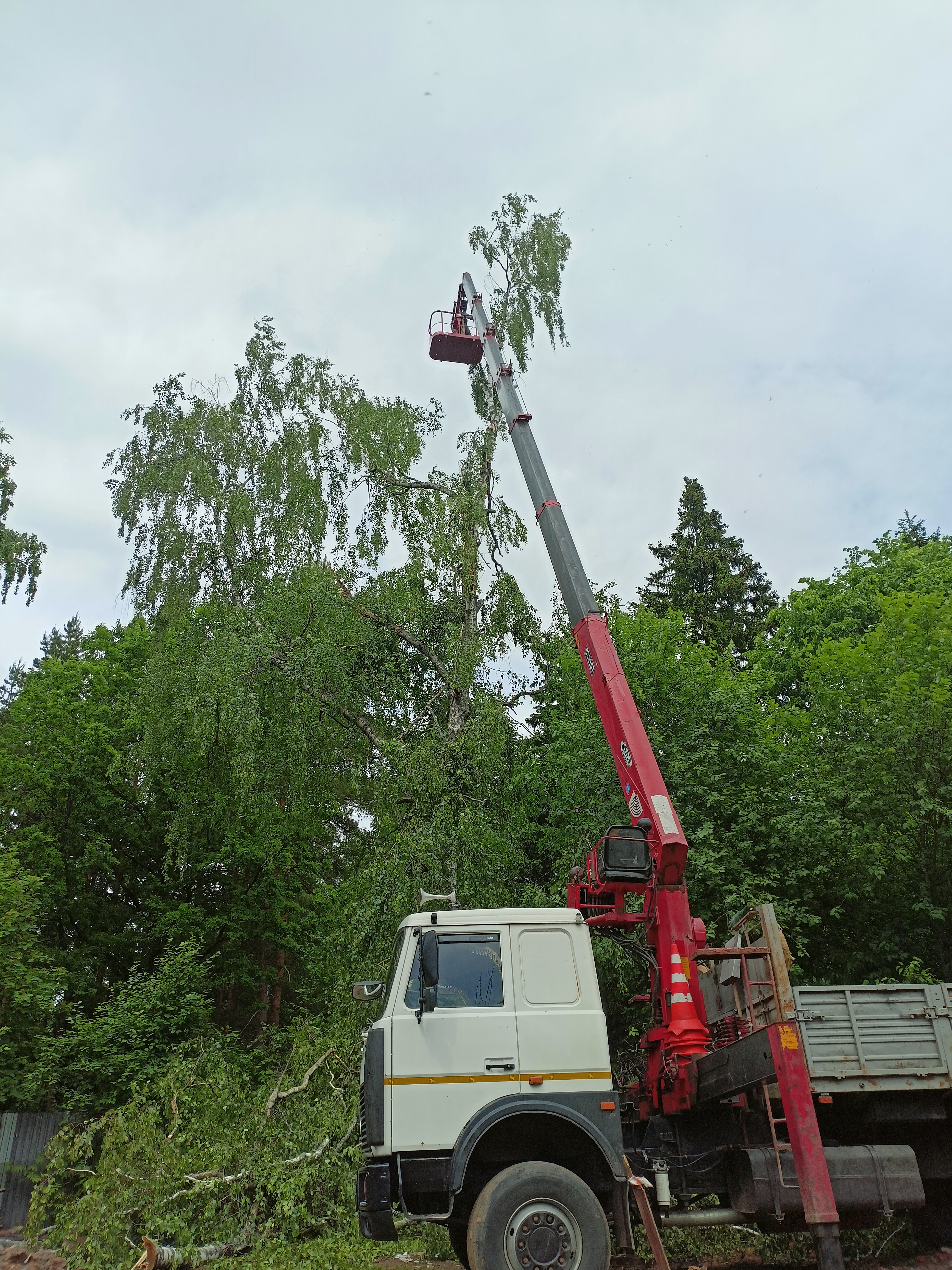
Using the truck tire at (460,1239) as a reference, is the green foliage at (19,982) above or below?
above

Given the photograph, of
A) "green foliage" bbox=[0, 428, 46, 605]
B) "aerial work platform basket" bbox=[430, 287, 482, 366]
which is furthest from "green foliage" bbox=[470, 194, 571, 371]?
"green foliage" bbox=[0, 428, 46, 605]

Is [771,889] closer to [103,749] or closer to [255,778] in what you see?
[255,778]

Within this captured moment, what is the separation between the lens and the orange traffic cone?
23.0 feet

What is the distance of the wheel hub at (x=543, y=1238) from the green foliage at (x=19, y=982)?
1107 cm

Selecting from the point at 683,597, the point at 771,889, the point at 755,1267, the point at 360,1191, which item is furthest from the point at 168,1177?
the point at 683,597

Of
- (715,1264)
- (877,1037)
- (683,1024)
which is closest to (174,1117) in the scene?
(715,1264)

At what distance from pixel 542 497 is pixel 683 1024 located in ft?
21.3

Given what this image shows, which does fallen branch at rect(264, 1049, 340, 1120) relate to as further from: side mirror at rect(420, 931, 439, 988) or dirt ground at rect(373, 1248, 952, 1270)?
side mirror at rect(420, 931, 439, 988)

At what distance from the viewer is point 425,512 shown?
1484 centimetres

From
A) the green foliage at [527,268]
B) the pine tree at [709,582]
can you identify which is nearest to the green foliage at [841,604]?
the pine tree at [709,582]

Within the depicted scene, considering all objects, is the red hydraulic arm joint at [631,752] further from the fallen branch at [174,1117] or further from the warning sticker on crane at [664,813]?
the fallen branch at [174,1117]

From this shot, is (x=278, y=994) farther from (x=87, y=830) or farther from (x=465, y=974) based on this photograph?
(x=465, y=974)

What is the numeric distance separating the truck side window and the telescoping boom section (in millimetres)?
1470

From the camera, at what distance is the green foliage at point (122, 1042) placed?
14305 millimetres
